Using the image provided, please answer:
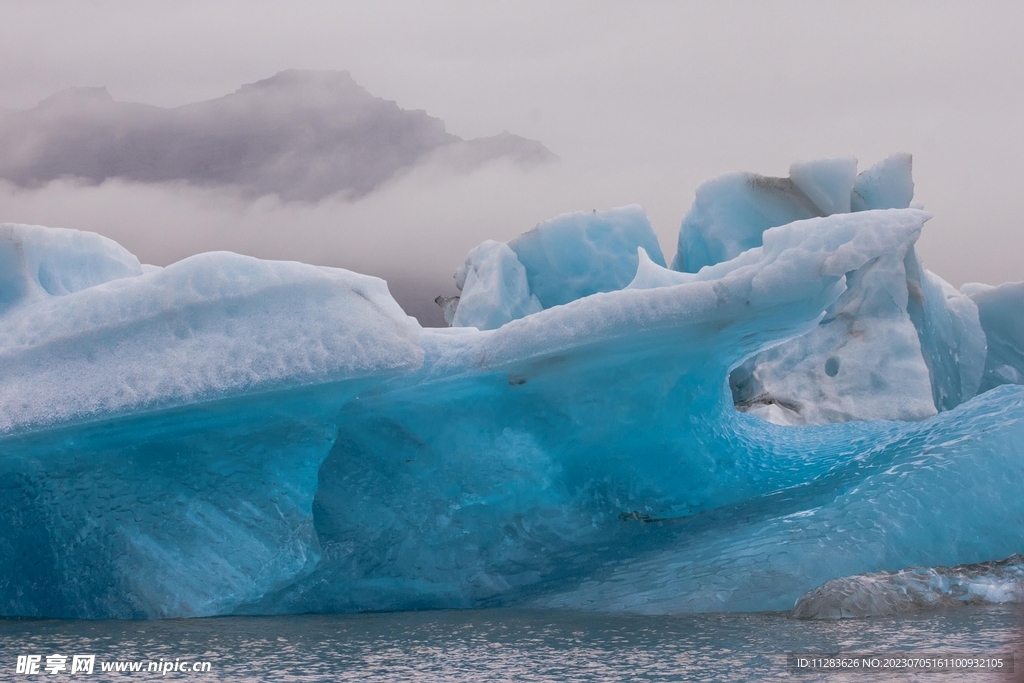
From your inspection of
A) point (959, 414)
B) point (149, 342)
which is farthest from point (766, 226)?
point (149, 342)

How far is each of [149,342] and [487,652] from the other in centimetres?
185

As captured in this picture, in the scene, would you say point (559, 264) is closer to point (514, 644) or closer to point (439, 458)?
point (439, 458)

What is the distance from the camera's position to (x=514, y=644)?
112 inches

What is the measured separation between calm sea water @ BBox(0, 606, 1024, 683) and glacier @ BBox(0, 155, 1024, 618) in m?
0.28

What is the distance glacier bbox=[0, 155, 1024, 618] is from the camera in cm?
362

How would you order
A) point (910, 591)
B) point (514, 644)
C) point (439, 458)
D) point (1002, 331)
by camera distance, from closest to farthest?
point (514, 644)
point (910, 591)
point (439, 458)
point (1002, 331)

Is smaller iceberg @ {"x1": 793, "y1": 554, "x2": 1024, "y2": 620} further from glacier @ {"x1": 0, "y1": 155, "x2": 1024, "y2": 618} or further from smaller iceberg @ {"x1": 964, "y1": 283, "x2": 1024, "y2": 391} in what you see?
smaller iceberg @ {"x1": 964, "y1": 283, "x2": 1024, "y2": 391}

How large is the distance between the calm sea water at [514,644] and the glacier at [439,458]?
28 cm

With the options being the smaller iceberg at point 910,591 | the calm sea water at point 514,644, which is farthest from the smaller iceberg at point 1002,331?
the calm sea water at point 514,644

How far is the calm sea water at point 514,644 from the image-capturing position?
7.82 ft

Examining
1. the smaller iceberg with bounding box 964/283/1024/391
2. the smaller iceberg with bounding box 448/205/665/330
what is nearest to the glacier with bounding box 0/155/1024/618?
the smaller iceberg with bounding box 448/205/665/330

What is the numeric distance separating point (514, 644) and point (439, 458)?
133 cm

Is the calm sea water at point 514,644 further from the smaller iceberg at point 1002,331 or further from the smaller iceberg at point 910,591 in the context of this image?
the smaller iceberg at point 1002,331

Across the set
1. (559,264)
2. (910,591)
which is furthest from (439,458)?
(559,264)
